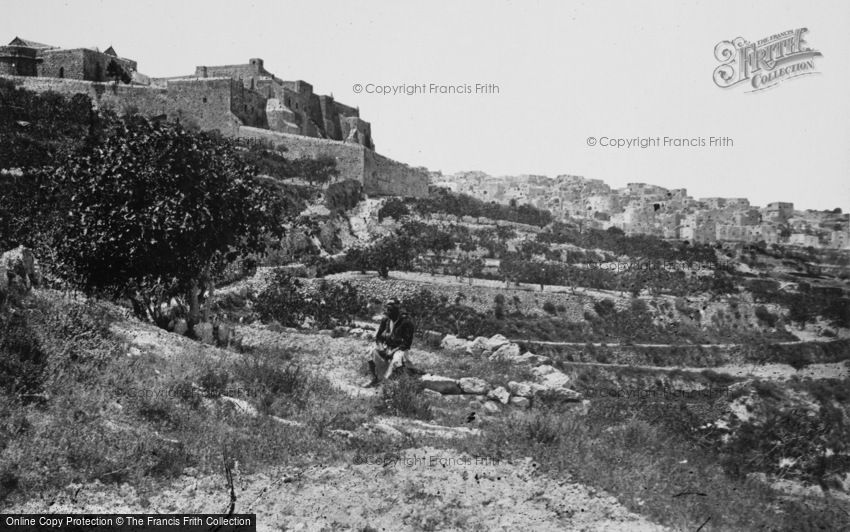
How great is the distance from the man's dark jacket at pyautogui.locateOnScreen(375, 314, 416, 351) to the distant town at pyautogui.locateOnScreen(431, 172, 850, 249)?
49.8 metres

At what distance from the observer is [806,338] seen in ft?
106

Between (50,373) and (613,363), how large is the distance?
2298cm

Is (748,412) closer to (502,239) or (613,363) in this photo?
(613,363)

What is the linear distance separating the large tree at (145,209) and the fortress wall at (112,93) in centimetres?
2509

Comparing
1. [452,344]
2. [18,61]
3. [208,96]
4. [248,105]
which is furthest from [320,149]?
[452,344]

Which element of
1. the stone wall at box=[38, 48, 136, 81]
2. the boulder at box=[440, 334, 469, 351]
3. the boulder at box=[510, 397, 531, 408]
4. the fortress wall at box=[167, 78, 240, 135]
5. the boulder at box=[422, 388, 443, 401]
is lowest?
the boulder at box=[440, 334, 469, 351]

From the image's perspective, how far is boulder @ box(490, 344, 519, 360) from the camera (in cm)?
1457

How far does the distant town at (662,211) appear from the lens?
63.9 m

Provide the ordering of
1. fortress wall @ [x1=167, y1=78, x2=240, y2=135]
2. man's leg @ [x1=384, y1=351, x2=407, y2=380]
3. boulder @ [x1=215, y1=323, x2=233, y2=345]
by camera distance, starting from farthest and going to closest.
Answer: fortress wall @ [x1=167, y1=78, x2=240, y2=135], boulder @ [x1=215, y1=323, x2=233, y2=345], man's leg @ [x1=384, y1=351, x2=407, y2=380]

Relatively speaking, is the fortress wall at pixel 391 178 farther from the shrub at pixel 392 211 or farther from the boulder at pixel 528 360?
the boulder at pixel 528 360

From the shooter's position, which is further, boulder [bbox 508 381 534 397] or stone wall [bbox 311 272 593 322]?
stone wall [bbox 311 272 593 322]

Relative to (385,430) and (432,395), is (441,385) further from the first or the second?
(385,430)

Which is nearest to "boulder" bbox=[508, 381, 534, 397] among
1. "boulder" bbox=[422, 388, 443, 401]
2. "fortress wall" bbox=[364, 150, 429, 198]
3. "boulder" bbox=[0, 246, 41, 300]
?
"boulder" bbox=[422, 388, 443, 401]

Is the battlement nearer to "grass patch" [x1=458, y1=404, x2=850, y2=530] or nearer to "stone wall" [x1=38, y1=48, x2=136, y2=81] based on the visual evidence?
"stone wall" [x1=38, y1=48, x2=136, y2=81]
